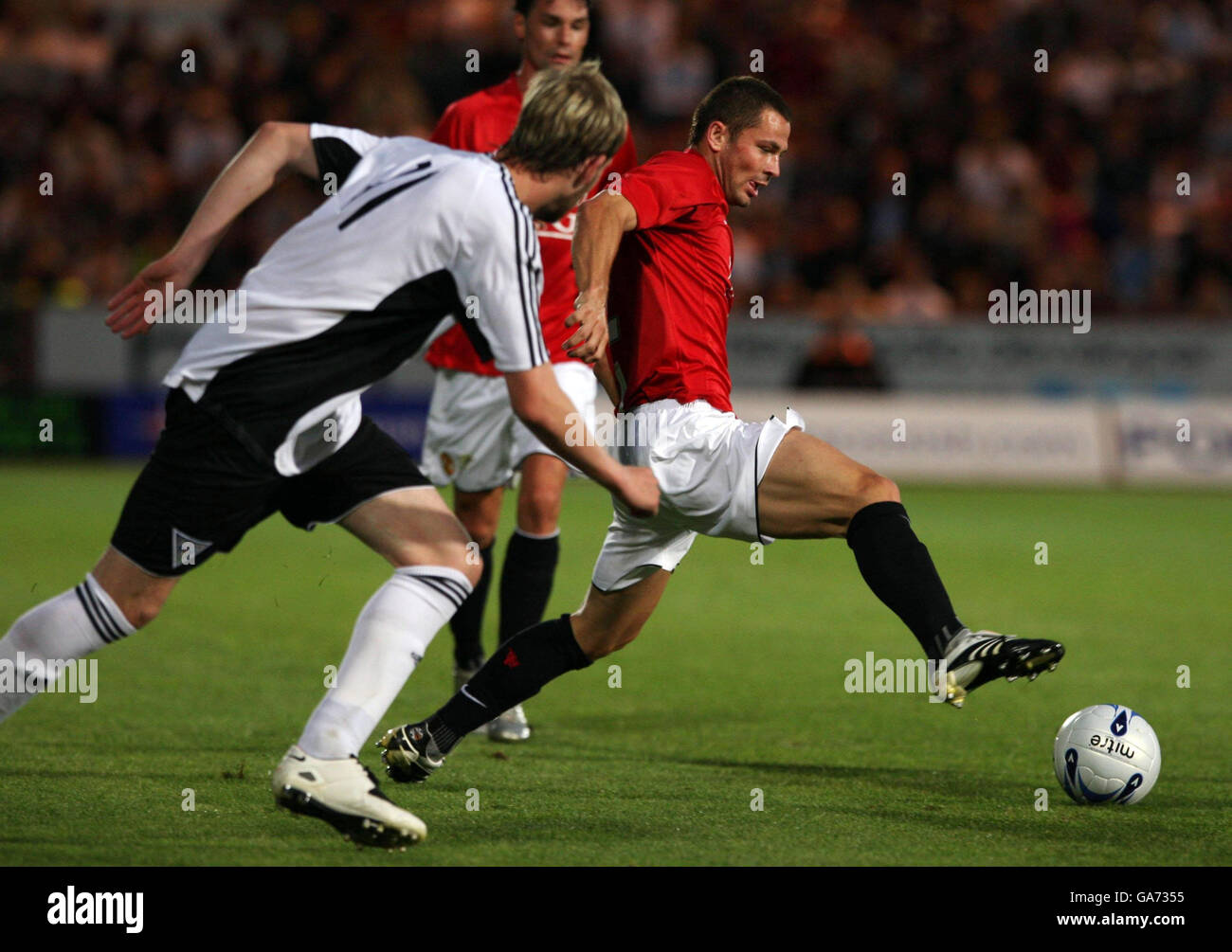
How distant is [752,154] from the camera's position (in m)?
5.15

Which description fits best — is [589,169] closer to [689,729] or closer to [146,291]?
[146,291]

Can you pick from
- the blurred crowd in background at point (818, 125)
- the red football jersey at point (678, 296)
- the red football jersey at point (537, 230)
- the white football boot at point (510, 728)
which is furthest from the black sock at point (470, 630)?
the blurred crowd in background at point (818, 125)

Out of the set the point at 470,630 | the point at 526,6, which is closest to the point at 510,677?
the point at 470,630

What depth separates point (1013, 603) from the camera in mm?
9320

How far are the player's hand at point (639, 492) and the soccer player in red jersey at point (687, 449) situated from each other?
45 centimetres

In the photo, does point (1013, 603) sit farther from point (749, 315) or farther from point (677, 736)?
point (749, 315)

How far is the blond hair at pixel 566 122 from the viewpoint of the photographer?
4156 millimetres

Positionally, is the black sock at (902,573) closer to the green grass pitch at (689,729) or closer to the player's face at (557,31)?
the green grass pitch at (689,729)

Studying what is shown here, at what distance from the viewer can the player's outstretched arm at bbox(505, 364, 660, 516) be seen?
4113 mm

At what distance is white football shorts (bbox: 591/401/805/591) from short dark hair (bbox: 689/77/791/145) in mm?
870

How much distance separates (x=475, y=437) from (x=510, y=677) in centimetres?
161

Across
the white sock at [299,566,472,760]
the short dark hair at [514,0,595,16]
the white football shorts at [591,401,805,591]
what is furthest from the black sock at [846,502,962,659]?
the short dark hair at [514,0,595,16]

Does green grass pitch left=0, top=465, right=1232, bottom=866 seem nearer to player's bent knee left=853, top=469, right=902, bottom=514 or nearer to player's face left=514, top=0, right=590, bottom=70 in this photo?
player's bent knee left=853, top=469, right=902, bottom=514
